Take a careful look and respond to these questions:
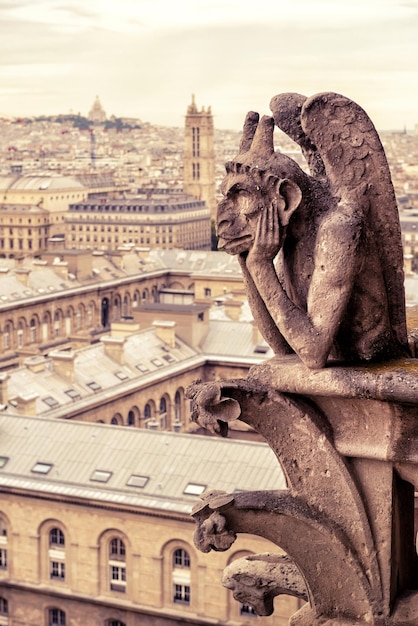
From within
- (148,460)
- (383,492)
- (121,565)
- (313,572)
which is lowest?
(121,565)

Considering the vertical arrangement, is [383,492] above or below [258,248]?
below

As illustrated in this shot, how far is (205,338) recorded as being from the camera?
89.1m

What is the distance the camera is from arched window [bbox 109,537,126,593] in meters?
52.7

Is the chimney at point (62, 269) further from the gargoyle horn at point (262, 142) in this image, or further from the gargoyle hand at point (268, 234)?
the gargoyle hand at point (268, 234)

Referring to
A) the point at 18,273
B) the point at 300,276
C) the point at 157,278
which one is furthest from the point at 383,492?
the point at 157,278

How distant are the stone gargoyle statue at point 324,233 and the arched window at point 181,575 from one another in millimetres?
42712

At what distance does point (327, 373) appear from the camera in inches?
362

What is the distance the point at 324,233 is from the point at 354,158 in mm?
626

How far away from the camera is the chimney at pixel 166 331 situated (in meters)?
85.2

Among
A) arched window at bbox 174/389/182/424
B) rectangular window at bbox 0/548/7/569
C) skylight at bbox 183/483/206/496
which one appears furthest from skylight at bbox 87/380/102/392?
skylight at bbox 183/483/206/496

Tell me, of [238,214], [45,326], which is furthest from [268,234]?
Result: [45,326]

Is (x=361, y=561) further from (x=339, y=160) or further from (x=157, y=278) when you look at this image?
(x=157, y=278)

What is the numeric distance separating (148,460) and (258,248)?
43694 mm

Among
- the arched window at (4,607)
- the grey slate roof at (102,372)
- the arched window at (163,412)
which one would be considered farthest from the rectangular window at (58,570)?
the arched window at (163,412)
